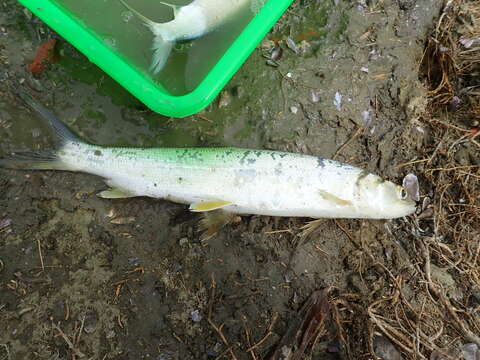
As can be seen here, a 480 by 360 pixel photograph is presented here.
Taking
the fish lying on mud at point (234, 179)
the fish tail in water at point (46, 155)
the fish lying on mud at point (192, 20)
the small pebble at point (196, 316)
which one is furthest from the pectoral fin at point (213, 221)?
the fish lying on mud at point (192, 20)

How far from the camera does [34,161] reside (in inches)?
108

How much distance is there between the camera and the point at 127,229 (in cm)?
288

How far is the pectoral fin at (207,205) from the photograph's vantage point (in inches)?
102

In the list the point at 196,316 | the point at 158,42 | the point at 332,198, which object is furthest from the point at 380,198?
the point at 158,42

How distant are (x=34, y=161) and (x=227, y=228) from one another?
1570 millimetres

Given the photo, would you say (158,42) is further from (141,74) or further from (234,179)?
(234,179)

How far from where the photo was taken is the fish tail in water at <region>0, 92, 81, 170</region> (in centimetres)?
271

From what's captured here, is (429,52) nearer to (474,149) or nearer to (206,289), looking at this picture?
(474,149)

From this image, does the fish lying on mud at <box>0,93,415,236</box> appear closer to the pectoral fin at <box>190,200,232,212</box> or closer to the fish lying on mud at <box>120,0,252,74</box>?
the pectoral fin at <box>190,200,232,212</box>

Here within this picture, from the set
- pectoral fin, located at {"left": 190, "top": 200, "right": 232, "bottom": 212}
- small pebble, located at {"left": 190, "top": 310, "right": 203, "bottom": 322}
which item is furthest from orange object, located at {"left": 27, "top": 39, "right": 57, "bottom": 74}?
small pebble, located at {"left": 190, "top": 310, "right": 203, "bottom": 322}

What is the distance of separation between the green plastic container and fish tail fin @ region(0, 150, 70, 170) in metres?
0.86

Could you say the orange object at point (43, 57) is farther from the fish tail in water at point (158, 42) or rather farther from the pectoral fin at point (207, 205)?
the pectoral fin at point (207, 205)

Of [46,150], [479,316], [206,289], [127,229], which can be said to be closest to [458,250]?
[479,316]

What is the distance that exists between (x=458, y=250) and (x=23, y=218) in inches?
139
